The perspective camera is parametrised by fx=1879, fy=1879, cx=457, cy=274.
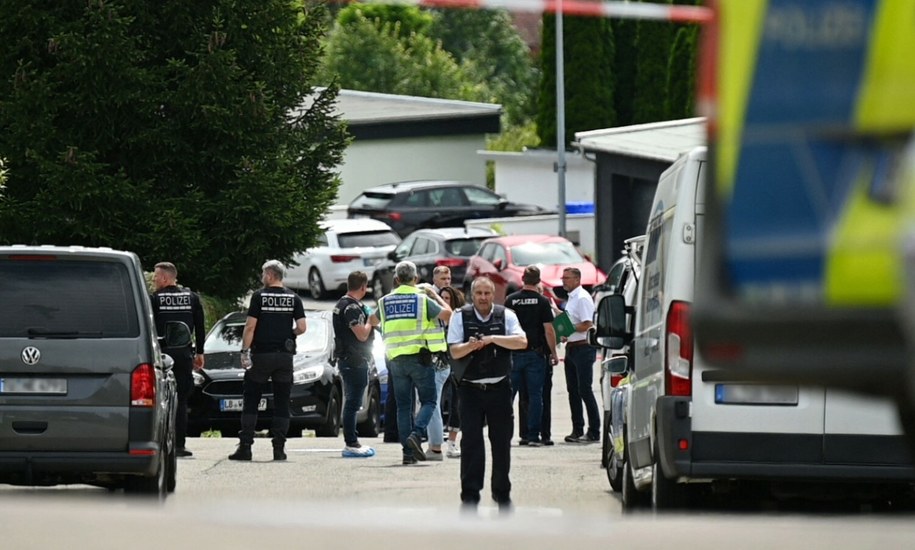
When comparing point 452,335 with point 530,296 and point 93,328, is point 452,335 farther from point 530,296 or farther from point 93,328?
point 530,296

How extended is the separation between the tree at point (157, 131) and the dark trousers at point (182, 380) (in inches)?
368

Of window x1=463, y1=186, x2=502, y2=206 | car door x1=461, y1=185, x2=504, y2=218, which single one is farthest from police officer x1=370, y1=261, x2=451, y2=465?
window x1=463, y1=186, x2=502, y2=206

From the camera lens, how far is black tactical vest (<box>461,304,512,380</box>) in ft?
40.1

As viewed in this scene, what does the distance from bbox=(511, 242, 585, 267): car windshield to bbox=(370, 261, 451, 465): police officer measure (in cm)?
1843

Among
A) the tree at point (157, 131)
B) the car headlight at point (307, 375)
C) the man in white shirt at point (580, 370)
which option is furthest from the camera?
the tree at point (157, 131)

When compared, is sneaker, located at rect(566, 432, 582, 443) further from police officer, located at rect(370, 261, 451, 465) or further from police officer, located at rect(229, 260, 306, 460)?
police officer, located at rect(229, 260, 306, 460)

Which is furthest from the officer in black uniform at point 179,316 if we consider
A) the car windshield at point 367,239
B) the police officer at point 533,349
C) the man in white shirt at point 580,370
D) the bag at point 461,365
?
the car windshield at point 367,239

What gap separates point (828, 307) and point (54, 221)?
23068mm

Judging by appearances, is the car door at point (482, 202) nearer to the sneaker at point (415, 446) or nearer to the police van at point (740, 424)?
the sneaker at point (415, 446)

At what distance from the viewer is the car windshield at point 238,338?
19.3m

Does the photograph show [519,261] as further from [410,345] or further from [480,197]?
[410,345]

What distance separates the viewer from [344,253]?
1566 inches

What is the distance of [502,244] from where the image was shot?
35625 mm

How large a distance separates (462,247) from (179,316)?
21809 mm
